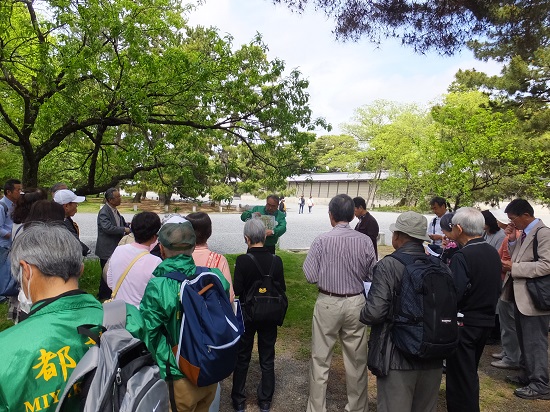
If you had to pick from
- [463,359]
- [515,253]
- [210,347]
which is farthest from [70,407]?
[515,253]

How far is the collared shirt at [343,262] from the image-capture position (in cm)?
324

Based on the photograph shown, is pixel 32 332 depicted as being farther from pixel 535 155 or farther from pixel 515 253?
pixel 535 155

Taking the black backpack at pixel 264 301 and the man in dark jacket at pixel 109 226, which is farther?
the man in dark jacket at pixel 109 226

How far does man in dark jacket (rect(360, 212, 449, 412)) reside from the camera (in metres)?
2.53

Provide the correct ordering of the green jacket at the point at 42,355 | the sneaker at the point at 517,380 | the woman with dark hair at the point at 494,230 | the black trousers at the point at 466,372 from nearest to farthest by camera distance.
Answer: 1. the green jacket at the point at 42,355
2. the black trousers at the point at 466,372
3. the sneaker at the point at 517,380
4. the woman with dark hair at the point at 494,230

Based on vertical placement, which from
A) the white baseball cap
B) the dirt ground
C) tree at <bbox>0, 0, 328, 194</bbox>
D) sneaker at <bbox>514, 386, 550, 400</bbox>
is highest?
tree at <bbox>0, 0, 328, 194</bbox>

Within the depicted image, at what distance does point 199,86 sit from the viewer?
6934 mm

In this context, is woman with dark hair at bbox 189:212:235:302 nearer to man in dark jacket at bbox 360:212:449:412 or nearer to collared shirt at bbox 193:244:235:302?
collared shirt at bbox 193:244:235:302

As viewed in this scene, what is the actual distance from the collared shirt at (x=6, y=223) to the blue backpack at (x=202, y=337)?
353cm

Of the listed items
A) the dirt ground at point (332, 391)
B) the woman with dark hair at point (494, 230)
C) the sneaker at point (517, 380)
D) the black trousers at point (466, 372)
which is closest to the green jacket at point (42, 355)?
the dirt ground at point (332, 391)

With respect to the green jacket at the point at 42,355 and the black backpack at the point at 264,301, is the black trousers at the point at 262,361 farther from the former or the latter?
the green jacket at the point at 42,355

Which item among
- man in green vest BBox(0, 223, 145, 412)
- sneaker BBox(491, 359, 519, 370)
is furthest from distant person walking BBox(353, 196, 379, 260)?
man in green vest BBox(0, 223, 145, 412)

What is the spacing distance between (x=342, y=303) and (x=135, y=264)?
1.68 m

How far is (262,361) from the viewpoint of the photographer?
3406 mm
